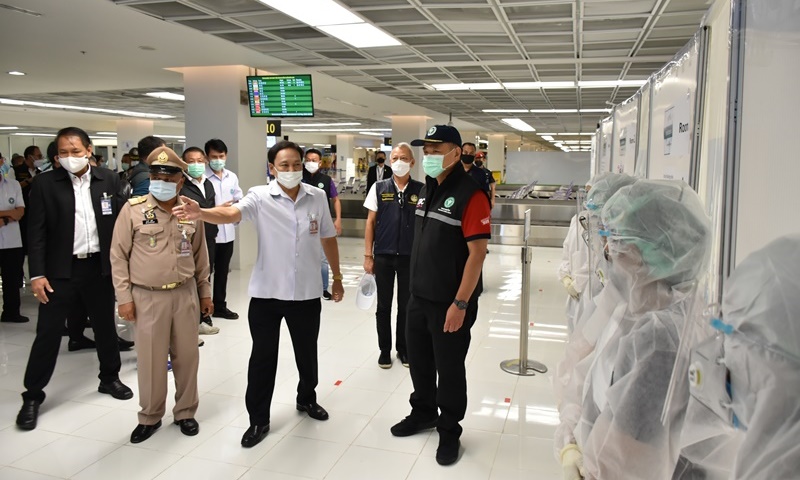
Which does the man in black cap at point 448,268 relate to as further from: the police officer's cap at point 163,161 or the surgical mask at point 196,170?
the surgical mask at point 196,170

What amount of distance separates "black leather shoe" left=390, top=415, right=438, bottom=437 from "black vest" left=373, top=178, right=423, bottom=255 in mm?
1311

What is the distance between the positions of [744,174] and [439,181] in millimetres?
1733

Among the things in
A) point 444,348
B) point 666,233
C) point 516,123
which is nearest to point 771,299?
point 666,233

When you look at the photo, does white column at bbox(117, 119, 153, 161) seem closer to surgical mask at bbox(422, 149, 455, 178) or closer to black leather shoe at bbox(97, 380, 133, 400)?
black leather shoe at bbox(97, 380, 133, 400)

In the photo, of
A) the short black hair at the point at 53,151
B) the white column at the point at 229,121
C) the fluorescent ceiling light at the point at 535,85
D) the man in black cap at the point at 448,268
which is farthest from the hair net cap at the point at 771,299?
the fluorescent ceiling light at the point at 535,85

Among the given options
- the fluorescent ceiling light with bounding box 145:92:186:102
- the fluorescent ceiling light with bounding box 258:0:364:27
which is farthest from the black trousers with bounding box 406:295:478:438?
the fluorescent ceiling light with bounding box 145:92:186:102

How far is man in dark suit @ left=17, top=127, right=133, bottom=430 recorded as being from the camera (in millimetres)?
3318

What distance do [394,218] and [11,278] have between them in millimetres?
4284

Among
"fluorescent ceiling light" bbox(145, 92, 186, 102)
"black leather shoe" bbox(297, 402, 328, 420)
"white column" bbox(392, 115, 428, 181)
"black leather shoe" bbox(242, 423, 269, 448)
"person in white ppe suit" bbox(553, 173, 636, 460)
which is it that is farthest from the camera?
"white column" bbox(392, 115, 428, 181)

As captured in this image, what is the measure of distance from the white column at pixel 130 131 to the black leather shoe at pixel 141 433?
58.9ft

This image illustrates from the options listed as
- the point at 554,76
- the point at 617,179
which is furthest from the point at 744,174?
the point at 554,76

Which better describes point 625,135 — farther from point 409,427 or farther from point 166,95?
point 166,95

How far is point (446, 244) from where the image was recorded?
2.88 metres

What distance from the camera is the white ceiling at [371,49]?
18.3 feet
